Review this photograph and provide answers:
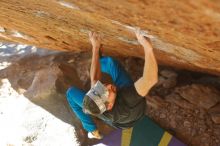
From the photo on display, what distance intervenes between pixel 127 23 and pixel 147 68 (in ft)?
1.21

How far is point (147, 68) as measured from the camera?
2.91m

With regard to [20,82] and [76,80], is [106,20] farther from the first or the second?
[20,82]

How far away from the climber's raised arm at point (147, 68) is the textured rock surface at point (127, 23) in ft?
0.26

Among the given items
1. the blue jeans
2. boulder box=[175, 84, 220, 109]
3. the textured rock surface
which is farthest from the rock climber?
boulder box=[175, 84, 220, 109]

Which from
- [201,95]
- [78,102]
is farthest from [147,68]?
[201,95]

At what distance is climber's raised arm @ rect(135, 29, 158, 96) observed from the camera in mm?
2834

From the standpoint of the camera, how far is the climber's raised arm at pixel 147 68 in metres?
2.83

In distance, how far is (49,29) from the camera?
14.1ft

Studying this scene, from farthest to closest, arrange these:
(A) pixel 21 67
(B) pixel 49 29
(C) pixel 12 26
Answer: (A) pixel 21 67 < (C) pixel 12 26 < (B) pixel 49 29

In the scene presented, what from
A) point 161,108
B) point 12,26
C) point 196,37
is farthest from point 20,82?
point 196,37

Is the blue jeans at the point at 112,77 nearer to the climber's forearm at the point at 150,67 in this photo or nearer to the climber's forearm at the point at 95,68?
the climber's forearm at the point at 95,68

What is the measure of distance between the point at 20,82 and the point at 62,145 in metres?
1.36

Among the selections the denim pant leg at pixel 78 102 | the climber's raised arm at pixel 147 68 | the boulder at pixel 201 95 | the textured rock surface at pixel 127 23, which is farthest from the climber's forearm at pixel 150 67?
Result: the boulder at pixel 201 95

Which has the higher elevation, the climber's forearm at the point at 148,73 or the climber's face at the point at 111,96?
the climber's forearm at the point at 148,73
